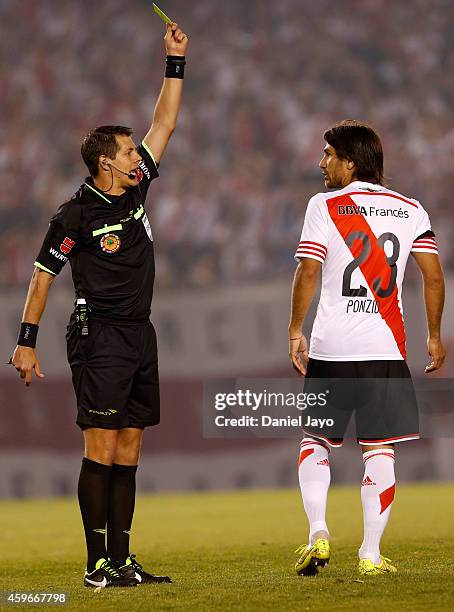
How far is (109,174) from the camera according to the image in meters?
4.97

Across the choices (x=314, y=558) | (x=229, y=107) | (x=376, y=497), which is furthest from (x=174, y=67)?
(x=229, y=107)

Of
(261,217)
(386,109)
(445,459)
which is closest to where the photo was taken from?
(445,459)

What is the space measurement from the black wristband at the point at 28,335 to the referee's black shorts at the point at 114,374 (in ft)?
0.62

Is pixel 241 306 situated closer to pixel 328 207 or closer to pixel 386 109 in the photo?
pixel 386 109

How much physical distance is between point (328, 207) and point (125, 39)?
12.7 m

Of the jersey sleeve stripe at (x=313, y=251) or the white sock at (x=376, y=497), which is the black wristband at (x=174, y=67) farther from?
the white sock at (x=376, y=497)

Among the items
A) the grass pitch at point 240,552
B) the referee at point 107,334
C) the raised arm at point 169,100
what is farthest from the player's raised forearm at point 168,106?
the grass pitch at point 240,552

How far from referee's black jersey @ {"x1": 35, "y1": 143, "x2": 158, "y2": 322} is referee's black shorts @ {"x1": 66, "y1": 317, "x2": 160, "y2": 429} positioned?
88mm

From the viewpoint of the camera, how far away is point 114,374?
4.81m

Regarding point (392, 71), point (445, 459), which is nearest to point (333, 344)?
point (445, 459)

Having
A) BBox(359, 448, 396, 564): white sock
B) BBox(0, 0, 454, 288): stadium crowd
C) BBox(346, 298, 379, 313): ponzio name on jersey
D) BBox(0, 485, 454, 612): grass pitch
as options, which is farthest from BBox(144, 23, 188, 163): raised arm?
BBox(0, 0, 454, 288): stadium crowd

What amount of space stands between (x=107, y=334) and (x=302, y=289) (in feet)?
2.95

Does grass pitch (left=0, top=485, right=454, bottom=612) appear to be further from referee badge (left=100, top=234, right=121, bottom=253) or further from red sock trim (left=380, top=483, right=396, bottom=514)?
referee badge (left=100, top=234, right=121, bottom=253)

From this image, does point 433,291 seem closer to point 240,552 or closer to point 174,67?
point 174,67
